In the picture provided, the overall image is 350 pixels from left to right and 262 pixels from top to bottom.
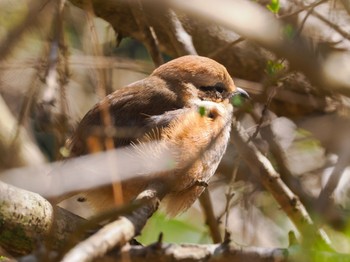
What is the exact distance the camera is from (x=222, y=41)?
5484mm

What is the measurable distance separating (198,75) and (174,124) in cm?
49

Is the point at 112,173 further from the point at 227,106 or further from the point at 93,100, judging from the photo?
the point at 93,100

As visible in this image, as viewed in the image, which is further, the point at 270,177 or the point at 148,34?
the point at 148,34

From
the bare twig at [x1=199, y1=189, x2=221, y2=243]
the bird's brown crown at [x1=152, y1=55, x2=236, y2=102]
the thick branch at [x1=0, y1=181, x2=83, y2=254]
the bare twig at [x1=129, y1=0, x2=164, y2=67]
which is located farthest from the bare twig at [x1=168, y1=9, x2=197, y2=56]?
the thick branch at [x1=0, y1=181, x2=83, y2=254]

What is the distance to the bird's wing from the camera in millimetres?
4086

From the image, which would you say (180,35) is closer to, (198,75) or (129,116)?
(198,75)

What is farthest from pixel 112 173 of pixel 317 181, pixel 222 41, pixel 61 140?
pixel 317 181

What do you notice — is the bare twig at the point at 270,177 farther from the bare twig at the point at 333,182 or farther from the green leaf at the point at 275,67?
the green leaf at the point at 275,67

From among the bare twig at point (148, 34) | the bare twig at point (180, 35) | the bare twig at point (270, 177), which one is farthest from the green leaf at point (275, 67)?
the bare twig at point (148, 34)

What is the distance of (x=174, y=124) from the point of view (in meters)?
4.18

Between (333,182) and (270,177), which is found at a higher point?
(333,182)

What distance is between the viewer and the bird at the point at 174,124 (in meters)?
4.02

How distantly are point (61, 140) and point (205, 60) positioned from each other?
3.28 ft

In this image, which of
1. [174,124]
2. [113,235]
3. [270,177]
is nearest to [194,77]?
[174,124]
